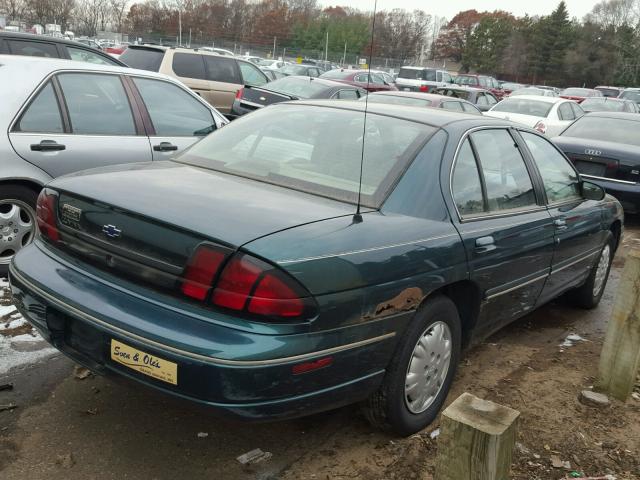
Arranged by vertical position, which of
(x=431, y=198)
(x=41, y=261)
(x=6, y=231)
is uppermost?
(x=431, y=198)

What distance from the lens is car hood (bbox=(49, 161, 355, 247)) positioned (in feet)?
8.52

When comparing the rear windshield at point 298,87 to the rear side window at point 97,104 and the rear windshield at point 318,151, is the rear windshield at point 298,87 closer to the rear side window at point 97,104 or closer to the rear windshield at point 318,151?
the rear side window at point 97,104

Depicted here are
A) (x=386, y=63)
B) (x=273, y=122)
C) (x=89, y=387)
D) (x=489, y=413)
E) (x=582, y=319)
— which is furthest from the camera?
(x=386, y=63)

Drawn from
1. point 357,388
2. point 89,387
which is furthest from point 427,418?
point 89,387

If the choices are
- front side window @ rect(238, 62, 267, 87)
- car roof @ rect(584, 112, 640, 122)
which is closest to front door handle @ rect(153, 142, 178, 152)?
car roof @ rect(584, 112, 640, 122)

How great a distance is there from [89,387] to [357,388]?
1553 mm

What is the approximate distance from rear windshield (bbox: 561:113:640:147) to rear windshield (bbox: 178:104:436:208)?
675 centimetres

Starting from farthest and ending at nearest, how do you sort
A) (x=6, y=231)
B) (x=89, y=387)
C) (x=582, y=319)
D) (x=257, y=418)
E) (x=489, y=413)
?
1. (x=582, y=319)
2. (x=6, y=231)
3. (x=89, y=387)
4. (x=257, y=418)
5. (x=489, y=413)

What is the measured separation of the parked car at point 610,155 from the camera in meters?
8.39

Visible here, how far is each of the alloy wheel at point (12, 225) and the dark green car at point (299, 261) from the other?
5.44ft

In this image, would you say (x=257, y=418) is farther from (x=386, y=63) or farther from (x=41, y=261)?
(x=386, y=63)

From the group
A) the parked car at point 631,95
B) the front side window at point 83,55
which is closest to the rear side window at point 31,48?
the front side window at point 83,55

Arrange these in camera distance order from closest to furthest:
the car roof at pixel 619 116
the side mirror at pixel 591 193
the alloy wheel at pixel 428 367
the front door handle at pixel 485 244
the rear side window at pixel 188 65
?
the alloy wheel at pixel 428 367 < the front door handle at pixel 485 244 < the side mirror at pixel 591 193 < the car roof at pixel 619 116 < the rear side window at pixel 188 65

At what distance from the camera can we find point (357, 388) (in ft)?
9.09
